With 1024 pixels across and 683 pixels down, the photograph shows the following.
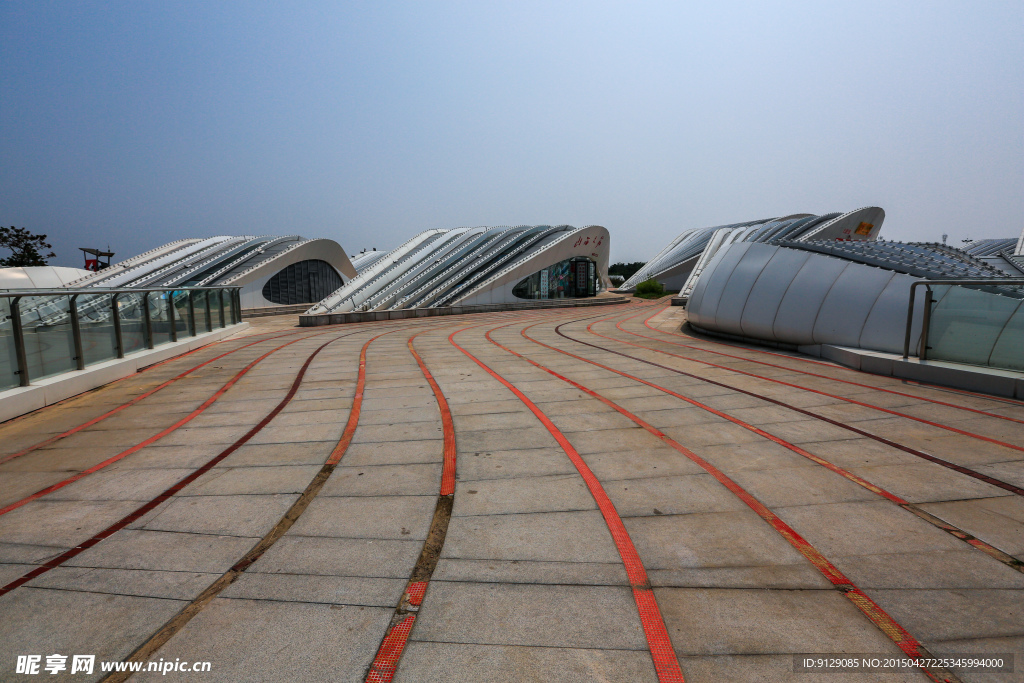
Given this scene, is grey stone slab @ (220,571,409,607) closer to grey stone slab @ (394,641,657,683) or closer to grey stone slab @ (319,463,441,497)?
grey stone slab @ (394,641,657,683)

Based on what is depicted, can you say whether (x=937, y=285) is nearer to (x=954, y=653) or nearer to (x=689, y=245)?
(x=954, y=653)

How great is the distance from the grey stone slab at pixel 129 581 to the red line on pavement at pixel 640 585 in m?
2.89

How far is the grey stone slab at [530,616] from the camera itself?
117 inches

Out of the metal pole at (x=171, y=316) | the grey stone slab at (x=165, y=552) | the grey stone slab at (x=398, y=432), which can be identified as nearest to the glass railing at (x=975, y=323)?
the grey stone slab at (x=398, y=432)

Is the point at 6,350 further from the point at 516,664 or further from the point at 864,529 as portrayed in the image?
the point at 864,529

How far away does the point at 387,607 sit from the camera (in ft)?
10.7

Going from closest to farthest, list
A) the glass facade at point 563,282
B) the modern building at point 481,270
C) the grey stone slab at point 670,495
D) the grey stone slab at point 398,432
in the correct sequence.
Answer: the grey stone slab at point 670,495
the grey stone slab at point 398,432
the modern building at point 481,270
the glass facade at point 563,282

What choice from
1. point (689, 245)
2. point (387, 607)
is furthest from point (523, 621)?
point (689, 245)

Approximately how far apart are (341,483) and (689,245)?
217 ft

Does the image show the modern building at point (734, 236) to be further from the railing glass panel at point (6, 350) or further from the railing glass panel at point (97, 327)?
the railing glass panel at point (6, 350)

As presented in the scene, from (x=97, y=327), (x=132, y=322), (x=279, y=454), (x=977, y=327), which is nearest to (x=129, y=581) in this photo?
(x=279, y=454)

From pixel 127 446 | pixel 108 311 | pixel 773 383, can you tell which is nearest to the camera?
pixel 127 446

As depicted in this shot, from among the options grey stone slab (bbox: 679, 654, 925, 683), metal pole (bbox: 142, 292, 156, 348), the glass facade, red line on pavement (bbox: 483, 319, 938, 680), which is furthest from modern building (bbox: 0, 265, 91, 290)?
grey stone slab (bbox: 679, 654, 925, 683)

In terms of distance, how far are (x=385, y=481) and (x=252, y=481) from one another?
1.36 m
